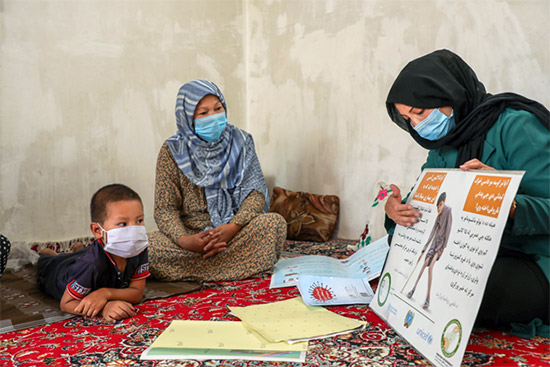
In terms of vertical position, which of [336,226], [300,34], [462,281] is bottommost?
[336,226]

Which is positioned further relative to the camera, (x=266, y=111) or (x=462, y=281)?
(x=266, y=111)

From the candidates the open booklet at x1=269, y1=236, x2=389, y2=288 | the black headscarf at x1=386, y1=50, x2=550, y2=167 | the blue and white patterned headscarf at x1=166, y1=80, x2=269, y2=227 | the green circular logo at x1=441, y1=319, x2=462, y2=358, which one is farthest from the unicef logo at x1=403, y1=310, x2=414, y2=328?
the blue and white patterned headscarf at x1=166, y1=80, x2=269, y2=227

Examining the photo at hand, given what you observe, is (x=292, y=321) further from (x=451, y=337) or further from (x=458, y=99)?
(x=458, y=99)

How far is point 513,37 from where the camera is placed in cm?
243

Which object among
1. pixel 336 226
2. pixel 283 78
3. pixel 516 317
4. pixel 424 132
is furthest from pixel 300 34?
pixel 516 317

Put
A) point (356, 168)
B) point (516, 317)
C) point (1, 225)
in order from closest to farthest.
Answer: point (516, 317) → point (1, 225) → point (356, 168)

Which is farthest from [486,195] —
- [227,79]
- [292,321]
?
[227,79]

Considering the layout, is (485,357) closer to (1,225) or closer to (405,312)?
(405,312)

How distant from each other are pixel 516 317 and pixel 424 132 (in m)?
0.69

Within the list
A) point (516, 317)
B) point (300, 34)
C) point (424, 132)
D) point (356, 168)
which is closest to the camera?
point (516, 317)

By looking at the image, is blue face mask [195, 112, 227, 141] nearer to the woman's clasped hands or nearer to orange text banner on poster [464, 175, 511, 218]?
the woman's clasped hands

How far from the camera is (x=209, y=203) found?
2648mm

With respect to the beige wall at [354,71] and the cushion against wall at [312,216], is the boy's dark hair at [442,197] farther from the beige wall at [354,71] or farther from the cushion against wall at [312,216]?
the cushion against wall at [312,216]

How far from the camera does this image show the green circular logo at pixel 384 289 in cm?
168
